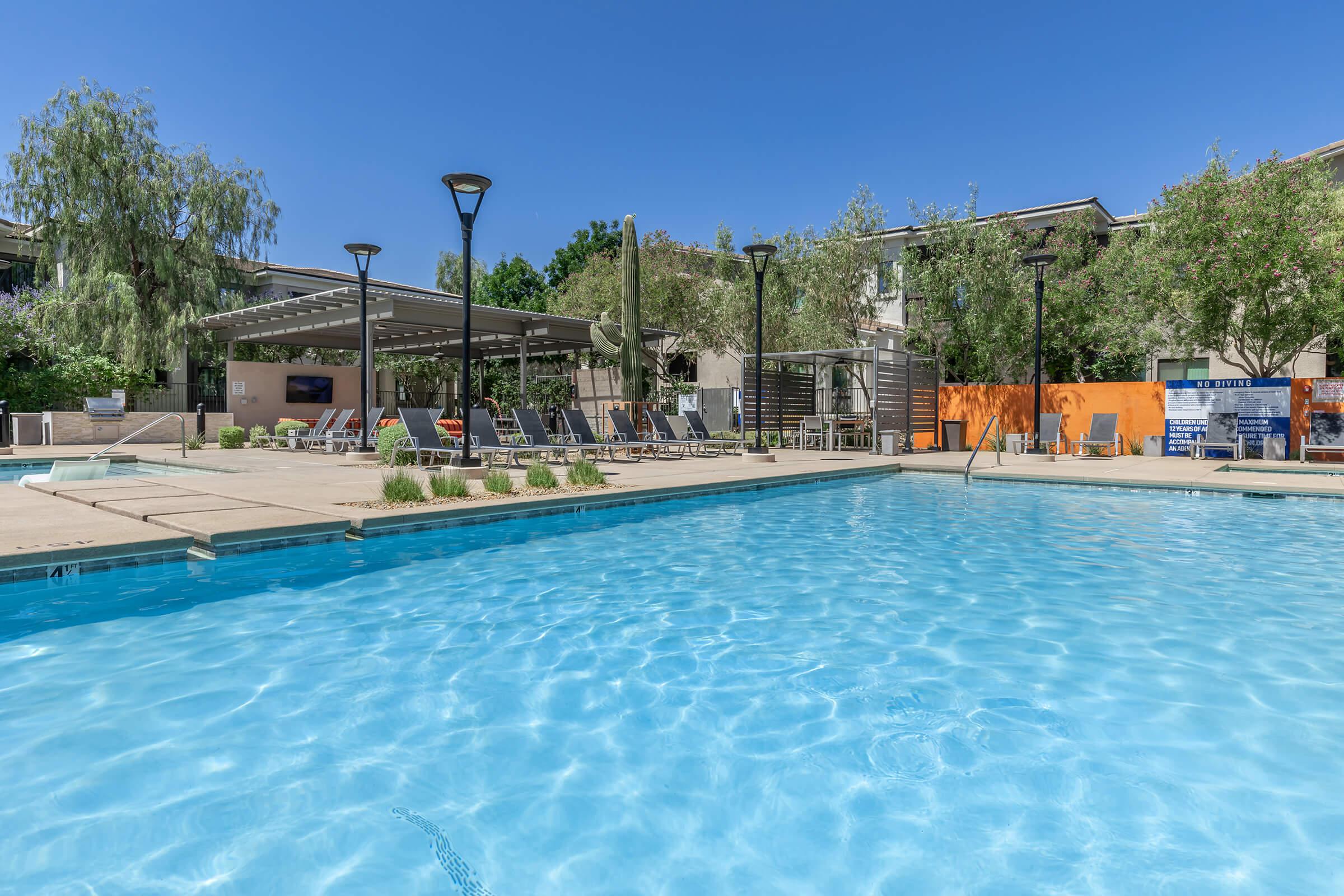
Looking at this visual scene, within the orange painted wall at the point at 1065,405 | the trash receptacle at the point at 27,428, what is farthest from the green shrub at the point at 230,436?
the orange painted wall at the point at 1065,405

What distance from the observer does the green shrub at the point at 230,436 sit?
56.2 ft

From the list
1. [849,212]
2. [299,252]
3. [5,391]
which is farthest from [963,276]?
[5,391]

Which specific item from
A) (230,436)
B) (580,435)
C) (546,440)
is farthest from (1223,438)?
(230,436)

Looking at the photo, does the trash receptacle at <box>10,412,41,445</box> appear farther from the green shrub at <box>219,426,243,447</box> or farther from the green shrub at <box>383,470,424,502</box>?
the green shrub at <box>383,470,424,502</box>

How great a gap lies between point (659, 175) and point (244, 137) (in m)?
13.0

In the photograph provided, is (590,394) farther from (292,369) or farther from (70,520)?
(70,520)

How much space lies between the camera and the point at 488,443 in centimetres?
1232

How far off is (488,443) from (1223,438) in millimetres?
14058

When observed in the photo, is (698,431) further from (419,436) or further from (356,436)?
(356,436)

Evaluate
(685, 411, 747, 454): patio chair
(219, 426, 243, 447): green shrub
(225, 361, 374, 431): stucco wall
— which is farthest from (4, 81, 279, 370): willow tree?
(685, 411, 747, 454): patio chair

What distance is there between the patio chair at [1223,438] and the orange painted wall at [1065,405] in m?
1.02

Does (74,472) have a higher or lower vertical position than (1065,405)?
lower

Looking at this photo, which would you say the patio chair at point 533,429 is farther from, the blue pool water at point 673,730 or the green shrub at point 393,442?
the blue pool water at point 673,730

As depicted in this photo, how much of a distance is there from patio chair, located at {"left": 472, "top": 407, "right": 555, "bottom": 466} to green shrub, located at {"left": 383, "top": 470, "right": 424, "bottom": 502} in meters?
3.96
